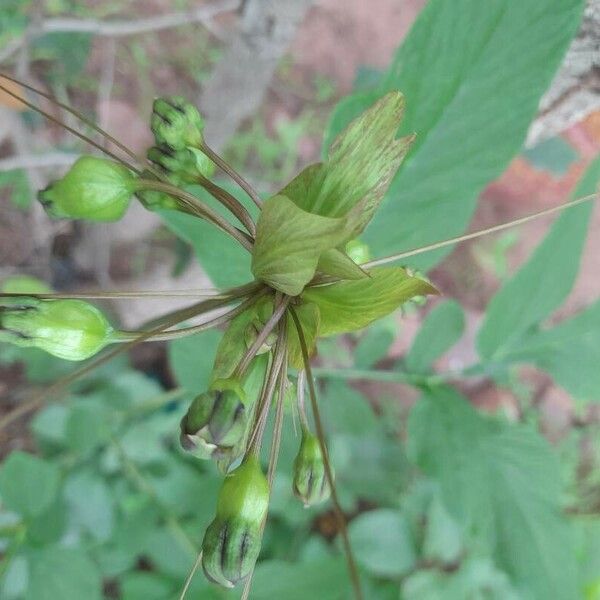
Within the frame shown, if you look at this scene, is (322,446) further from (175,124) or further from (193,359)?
(193,359)

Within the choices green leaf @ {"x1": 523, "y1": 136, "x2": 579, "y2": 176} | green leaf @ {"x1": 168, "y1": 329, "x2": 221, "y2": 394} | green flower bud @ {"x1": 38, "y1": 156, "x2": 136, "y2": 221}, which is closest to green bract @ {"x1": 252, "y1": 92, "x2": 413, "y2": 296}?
green flower bud @ {"x1": 38, "y1": 156, "x2": 136, "y2": 221}

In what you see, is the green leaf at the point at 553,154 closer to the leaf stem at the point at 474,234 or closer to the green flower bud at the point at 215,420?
the leaf stem at the point at 474,234

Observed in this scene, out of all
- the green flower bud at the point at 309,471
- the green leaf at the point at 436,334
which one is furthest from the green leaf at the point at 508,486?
the green flower bud at the point at 309,471

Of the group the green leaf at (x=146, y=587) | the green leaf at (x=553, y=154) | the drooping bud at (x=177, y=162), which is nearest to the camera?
the drooping bud at (x=177, y=162)

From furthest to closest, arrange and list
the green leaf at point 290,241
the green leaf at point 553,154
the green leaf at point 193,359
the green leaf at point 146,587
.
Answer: the green leaf at point 553,154, the green leaf at point 146,587, the green leaf at point 193,359, the green leaf at point 290,241

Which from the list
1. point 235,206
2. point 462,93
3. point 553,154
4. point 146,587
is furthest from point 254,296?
point 553,154

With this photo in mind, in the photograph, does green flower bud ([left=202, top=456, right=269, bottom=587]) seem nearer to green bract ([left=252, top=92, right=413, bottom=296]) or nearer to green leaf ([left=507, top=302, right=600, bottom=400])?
green bract ([left=252, top=92, right=413, bottom=296])
